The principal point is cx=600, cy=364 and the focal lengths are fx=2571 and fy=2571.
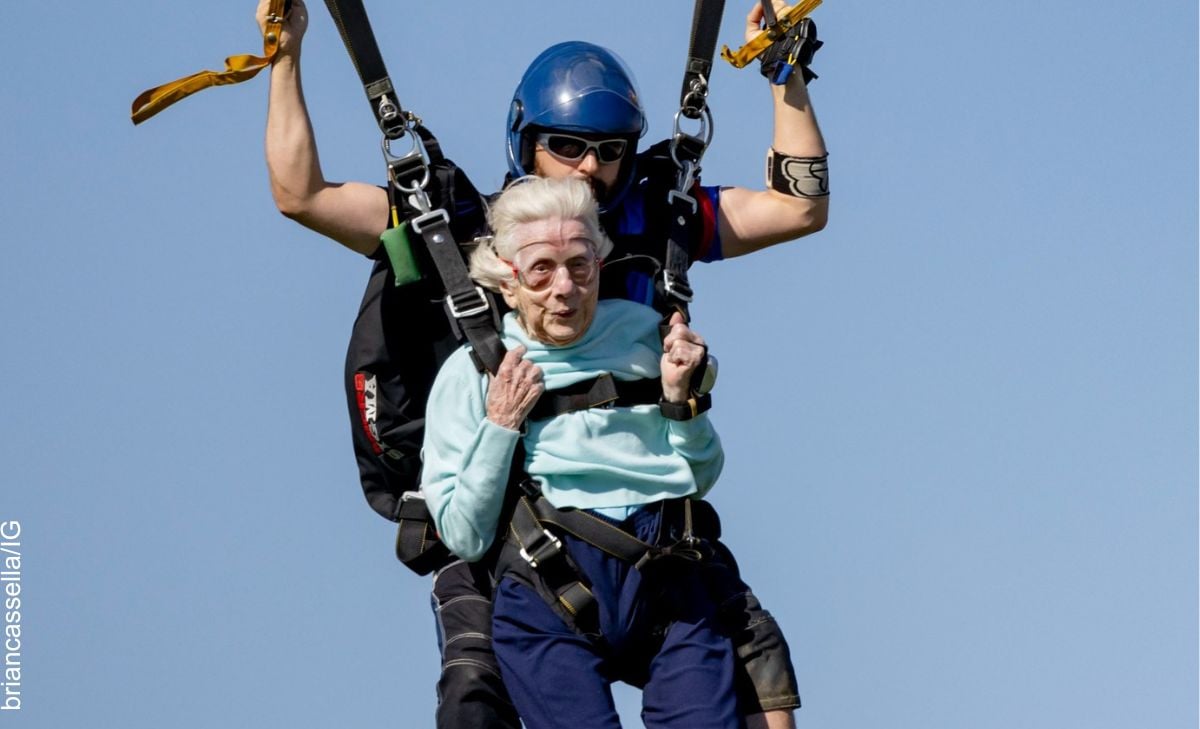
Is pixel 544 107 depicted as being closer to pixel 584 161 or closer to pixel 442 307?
pixel 584 161

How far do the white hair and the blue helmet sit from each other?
396 millimetres

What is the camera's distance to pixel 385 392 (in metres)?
10.1

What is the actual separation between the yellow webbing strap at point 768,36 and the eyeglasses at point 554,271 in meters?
1.43

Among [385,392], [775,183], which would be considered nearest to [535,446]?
[385,392]

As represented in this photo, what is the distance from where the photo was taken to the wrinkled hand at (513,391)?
914 cm

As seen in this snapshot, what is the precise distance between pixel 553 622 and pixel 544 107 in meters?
2.00

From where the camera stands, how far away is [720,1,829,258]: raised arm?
1017 cm

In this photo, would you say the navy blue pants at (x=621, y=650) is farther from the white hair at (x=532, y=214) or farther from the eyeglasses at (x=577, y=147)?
the eyeglasses at (x=577, y=147)

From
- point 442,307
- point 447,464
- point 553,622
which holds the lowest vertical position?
point 553,622

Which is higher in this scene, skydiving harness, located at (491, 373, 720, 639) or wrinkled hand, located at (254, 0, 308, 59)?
wrinkled hand, located at (254, 0, 308, 59)

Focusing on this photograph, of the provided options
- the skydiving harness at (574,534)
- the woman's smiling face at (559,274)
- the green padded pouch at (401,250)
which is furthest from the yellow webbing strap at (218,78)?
the skydiving harness at (574,534)

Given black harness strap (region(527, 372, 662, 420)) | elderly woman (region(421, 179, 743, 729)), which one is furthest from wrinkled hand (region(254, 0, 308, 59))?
black harness strap (region(527, 372, 662, 420))

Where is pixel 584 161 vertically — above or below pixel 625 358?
above

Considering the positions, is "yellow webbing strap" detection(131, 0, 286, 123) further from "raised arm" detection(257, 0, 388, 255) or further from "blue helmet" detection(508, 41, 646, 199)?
"blue helmet" detection(508, 41, 646, 199)
